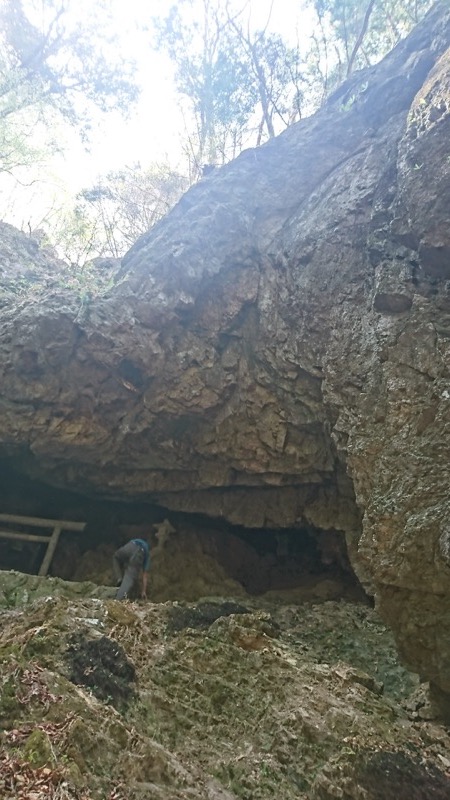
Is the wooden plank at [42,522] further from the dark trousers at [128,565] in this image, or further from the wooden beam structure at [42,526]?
the dark trousers at [128,565]

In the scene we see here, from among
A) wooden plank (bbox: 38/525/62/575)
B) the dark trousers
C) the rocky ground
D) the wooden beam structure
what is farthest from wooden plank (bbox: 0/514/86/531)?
the rocky ground

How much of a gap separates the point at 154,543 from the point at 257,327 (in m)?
4.99

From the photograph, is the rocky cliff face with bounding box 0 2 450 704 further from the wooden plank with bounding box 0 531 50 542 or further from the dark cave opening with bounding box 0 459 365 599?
the wooden plank with bounding box 0 531 50 542

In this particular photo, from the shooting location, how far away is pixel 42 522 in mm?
10414

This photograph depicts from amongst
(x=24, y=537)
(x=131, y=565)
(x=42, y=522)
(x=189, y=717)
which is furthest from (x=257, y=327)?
(x=189, y=717)

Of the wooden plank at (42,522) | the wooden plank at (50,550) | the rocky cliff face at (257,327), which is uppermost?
the rocky cliff face at (257,327)

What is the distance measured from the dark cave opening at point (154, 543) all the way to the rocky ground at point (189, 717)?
4.21 meters

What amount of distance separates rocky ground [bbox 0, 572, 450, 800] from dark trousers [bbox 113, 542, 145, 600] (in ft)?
7.11

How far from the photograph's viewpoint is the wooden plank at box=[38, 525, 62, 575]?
9852 mm

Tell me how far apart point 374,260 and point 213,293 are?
135 inches

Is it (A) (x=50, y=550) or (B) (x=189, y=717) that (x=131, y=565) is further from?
(B) (x=189, y=717)

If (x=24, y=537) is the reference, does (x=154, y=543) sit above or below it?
above

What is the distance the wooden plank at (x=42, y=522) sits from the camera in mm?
10375

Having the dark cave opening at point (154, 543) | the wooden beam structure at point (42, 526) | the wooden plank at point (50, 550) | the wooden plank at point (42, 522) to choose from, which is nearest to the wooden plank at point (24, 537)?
the wooden beam structure at point (42, 526)
